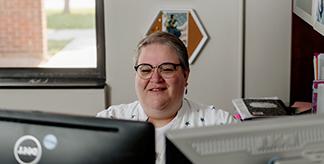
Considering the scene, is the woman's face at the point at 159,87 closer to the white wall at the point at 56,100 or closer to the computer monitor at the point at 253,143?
the computer monitor at the point at 253,143

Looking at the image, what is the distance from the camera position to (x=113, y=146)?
101 cm

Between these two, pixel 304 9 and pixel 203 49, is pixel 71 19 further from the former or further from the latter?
pixel 304 9

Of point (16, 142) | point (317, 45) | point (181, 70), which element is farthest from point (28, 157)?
point (317, 45)

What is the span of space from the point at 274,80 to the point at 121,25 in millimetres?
1016

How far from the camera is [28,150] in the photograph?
1055 mm

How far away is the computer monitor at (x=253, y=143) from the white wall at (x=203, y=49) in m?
2.42

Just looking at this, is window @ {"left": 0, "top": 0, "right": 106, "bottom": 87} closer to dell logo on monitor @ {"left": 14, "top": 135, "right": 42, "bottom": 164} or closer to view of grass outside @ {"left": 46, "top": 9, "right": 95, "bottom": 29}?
view of grass outside @ {"left": 46, "top": 9, "right": 95, "bottom": 29}

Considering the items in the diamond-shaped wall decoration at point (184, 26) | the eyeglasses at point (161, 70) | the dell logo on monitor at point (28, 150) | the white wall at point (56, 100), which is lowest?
the white wall at point (56, 100)

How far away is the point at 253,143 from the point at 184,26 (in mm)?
2479

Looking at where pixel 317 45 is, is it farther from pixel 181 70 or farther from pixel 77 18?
pixel 77 18

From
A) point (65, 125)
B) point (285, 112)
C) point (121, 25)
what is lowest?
point (285, 112)

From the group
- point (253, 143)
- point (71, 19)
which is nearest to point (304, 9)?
point (71, 19)

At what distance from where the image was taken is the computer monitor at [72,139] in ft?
3.27

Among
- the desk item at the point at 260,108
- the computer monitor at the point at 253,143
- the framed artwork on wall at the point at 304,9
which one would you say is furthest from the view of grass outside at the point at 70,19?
the computer monitor at the point at 253,143
